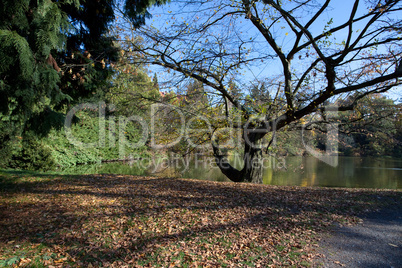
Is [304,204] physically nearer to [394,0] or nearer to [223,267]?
[223,267]

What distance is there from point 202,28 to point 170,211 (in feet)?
13.1

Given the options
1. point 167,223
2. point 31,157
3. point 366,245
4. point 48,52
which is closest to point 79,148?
point 31,157

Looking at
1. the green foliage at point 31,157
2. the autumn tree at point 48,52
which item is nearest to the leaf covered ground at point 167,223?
the autumn tree at point 48,52

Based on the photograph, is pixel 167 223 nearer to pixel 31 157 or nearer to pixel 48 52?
pixel 48 52

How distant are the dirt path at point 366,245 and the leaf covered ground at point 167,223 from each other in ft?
0.55

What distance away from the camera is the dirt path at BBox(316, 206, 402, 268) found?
269cm

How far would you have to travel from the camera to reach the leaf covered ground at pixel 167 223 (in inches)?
107

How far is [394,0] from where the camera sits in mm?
4980

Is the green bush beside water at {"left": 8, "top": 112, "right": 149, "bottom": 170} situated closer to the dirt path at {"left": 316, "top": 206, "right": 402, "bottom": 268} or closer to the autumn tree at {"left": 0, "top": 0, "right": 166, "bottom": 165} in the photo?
the autumn tree at {"left": 0, "top": 0, "right": 166, "bottom": 165}

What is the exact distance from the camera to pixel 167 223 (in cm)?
356

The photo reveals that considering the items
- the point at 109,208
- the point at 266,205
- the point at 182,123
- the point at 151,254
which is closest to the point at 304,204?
the point at 266,205

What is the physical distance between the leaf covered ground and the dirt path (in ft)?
0.55

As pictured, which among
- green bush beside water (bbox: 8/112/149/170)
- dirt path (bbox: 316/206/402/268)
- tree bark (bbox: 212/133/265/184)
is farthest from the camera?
green bush beside water (bbox: 8/112/149/170)

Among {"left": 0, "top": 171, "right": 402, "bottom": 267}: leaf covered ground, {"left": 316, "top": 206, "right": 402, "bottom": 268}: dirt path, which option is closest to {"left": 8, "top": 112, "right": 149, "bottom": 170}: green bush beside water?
{"left": 0, "top": 171, "right": 402, "bottom": 267}: leaf covered ground
